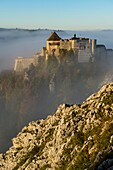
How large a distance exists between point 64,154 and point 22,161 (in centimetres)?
1183

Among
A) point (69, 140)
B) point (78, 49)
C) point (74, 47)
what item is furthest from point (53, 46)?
point (69, 140)

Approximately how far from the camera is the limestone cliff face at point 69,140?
2314 inches

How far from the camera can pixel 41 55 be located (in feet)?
651

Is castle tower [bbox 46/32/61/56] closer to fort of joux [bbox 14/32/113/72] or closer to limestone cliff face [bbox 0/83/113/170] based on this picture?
fort of joux [bbox 14/32/113/72]

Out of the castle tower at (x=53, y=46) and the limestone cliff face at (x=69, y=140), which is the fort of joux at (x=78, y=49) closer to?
the castle tower at (x=53, y=46)

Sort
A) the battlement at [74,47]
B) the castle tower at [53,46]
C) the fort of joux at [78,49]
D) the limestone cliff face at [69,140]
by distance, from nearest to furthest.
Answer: the limestone cliff face at [69,140] → the battlement at [74,47] → the fort of joux at [78,49] → the castle tower at [53,46]

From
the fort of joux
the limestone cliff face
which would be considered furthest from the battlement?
the limestone cliff face

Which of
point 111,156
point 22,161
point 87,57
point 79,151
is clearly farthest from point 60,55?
point 111,156

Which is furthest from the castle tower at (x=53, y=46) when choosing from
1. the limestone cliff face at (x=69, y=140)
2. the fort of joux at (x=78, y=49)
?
the limestone cliff face at (x=69, y=140)

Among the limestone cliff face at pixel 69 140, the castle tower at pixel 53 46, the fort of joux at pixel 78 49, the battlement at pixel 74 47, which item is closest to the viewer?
the limestone cliff face at pixel 69 140

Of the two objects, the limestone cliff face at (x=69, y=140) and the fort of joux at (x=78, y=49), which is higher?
the fort of joux at (x=78, y=49)

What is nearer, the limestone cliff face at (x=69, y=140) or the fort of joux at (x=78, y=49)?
the limestone cliff face at (x=69, y=140)

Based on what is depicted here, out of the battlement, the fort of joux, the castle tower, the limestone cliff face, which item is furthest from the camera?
the castle tower

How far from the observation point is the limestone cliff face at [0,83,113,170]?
5878 cm
